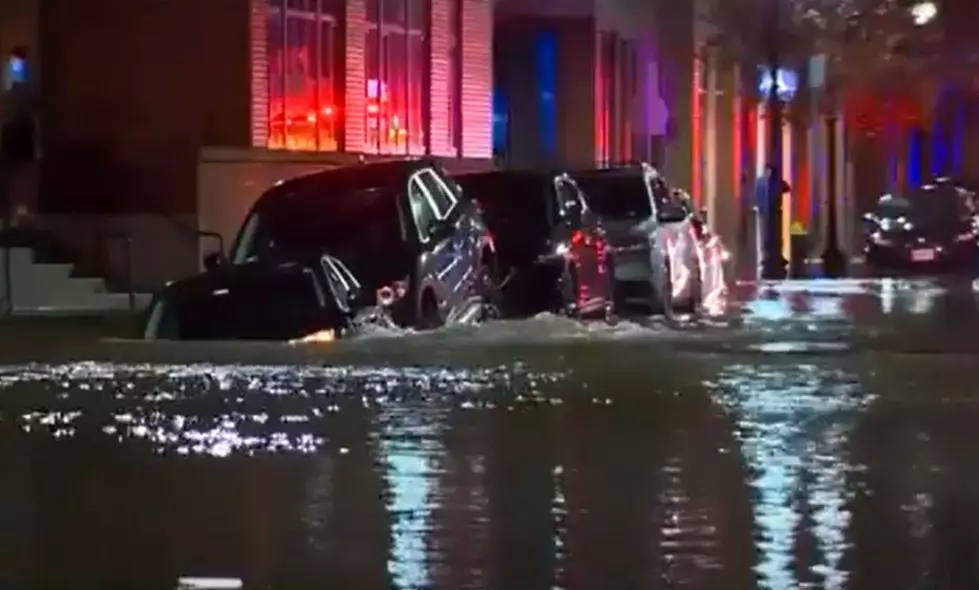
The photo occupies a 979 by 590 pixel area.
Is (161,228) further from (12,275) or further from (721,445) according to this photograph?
(721,445)

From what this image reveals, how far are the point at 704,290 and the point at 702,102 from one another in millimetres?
23240

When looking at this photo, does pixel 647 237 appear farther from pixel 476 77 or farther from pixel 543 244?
pixel 476 77

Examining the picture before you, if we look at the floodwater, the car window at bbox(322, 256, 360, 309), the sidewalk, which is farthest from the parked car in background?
the sidewalk

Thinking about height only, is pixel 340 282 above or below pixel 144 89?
below

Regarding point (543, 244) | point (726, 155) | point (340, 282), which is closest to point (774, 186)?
point (726, 155)

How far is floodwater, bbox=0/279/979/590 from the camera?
353 inches

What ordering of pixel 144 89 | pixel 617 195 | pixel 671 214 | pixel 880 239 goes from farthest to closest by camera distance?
pixel 880 239, pixel 144 89, pixel 617 195, pixel 671 214

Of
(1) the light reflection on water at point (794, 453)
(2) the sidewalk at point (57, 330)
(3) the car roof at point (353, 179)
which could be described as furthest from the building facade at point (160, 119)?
(1) the light reflection on water at point (794, 453)

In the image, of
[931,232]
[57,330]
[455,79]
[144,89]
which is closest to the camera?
[57,330]

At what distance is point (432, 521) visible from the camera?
9.95 meters

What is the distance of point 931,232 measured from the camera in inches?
1702

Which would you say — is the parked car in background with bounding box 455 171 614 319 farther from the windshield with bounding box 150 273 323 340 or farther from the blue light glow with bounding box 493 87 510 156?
the blue light glow with bounding box 493 87 510 156

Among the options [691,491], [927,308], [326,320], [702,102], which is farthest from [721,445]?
[702,102]

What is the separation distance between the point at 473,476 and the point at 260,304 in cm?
902
